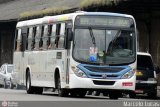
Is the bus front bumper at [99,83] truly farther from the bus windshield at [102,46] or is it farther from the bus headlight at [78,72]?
the bus windshield at [102,46]

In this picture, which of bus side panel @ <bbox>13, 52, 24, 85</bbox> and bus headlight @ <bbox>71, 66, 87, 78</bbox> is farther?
bus side panel @ <bbox>13, 52, 24, 85</bbox>

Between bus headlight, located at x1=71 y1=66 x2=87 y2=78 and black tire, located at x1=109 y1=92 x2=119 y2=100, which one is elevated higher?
bus headlight, located at x1=71 y1=66 x2=87 y2=78

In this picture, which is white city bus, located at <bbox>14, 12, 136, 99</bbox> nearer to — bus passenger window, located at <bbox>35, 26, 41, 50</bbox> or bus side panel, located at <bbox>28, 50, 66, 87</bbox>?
bus side panel, located at <bbox>28, 50, 66, 87</bbox>

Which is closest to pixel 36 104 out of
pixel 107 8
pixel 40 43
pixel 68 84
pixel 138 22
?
pixel 68 84

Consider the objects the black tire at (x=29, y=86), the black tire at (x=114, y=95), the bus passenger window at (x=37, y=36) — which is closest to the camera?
the black tire at (x=114, y=95)

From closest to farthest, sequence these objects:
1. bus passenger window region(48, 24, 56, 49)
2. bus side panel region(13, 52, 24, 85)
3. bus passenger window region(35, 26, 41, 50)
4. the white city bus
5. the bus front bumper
→ the bus front bumper, the white city bus, bus passenger window region(48, 24, 56, 49), bus passenger window region(35, 26, 41, 50), bus side panel region(13, 52, 24, 85)

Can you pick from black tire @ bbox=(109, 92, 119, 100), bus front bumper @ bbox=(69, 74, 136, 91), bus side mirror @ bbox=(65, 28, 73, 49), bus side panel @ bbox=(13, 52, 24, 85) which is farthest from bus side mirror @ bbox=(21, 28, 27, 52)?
bus front bumper @ bbox=(69, 74, 136, 91)

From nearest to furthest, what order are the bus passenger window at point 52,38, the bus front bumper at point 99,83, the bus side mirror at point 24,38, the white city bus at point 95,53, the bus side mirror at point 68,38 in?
the bus front bumper at point 99,83 < the white city bus at point 95,53 < the bus side mirror at point 68,38 < the bus passenger window at point 52,38 < the bus side mirror at point 24,38

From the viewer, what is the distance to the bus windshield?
25344 millimetres

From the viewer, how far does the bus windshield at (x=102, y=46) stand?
998 inches

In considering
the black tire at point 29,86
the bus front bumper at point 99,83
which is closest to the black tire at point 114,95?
the bus front bumper at point 99,83

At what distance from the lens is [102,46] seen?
83.6 ft

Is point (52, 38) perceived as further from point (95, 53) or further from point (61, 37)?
point (95, 53)

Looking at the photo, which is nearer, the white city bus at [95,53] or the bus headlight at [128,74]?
the white city bus at [95,53]
